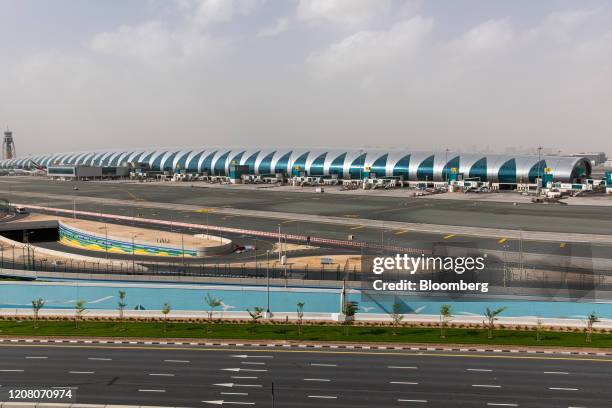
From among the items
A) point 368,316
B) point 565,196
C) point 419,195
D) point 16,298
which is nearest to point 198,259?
point 16,298

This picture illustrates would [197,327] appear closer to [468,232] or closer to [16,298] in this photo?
[16,298]

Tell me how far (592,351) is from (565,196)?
118267 mm

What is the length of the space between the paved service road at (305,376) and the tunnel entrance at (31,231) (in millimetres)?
70698

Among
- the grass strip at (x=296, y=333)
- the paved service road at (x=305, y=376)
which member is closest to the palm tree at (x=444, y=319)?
the grass strip at (x=296, y=333)

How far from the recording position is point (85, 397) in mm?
31266

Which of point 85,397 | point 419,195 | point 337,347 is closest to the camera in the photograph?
point 85,397

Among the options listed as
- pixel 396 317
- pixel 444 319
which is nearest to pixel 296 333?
pixel 396 317

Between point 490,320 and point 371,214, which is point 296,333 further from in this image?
point 371,214

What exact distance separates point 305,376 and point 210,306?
68.9 ft

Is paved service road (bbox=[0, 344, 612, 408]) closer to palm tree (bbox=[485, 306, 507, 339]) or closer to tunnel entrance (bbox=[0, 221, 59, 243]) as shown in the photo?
palm tree (bbox=[485, 306, 507, 339])

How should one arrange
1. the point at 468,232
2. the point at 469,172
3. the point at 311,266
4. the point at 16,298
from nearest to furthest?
the point at 16,298 → the point at 311,266 → the point at 468,232 → the point at 469,172

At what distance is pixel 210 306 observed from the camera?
53.0 m

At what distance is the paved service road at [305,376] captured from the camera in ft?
101

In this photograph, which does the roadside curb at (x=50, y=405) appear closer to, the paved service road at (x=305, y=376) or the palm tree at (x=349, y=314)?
the paved service road at (x=305, y=376)
